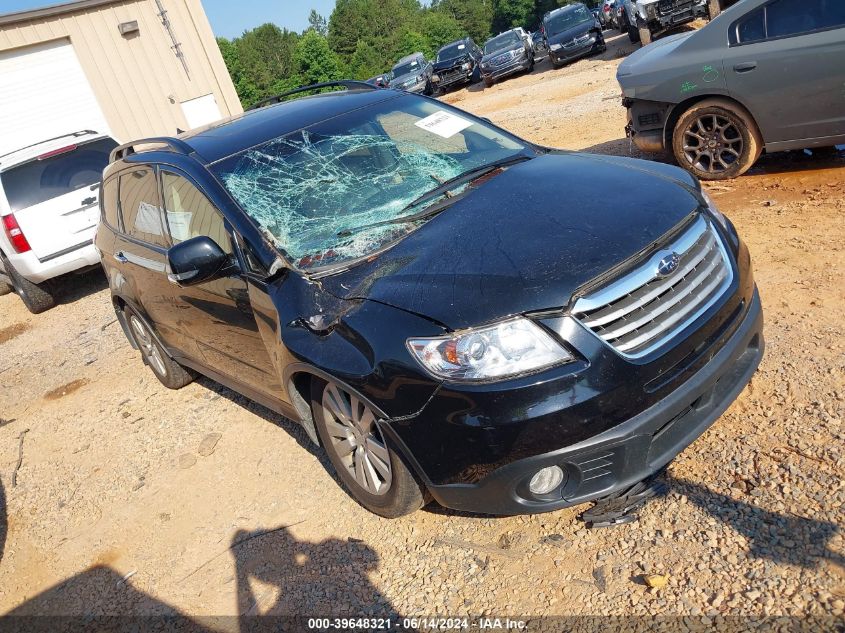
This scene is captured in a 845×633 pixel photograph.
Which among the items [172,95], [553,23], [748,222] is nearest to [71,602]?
[748,222]

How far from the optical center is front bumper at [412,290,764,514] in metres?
2.45

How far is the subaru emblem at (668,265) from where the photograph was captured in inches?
100

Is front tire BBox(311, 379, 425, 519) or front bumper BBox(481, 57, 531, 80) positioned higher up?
front tire BBox(311, 379, 425, 519)

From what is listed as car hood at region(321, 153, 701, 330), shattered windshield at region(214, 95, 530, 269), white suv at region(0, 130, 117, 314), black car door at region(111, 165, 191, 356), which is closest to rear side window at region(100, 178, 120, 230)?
black car door at region(111, 165, 191, 356)

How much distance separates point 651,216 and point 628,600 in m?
1.46

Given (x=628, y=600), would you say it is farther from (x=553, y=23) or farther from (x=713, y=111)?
(x=553, y=23)

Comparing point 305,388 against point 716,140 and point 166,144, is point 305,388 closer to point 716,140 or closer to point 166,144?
point 166,144

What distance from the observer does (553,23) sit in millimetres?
21438

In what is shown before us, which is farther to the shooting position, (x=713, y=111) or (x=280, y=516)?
(x=713, y=111)

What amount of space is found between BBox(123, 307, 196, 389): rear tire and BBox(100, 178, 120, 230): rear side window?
69cm

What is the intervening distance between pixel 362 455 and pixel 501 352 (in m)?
1.01

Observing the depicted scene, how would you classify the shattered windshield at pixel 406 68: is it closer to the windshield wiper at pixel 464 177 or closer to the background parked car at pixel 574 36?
the background parked car at pixel 574 36

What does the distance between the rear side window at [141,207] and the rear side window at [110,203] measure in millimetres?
188

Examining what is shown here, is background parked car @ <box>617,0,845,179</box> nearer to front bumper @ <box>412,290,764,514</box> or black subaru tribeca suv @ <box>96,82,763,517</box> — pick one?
black subaru tribeca suv @ <box>96,82,763,517</box>
